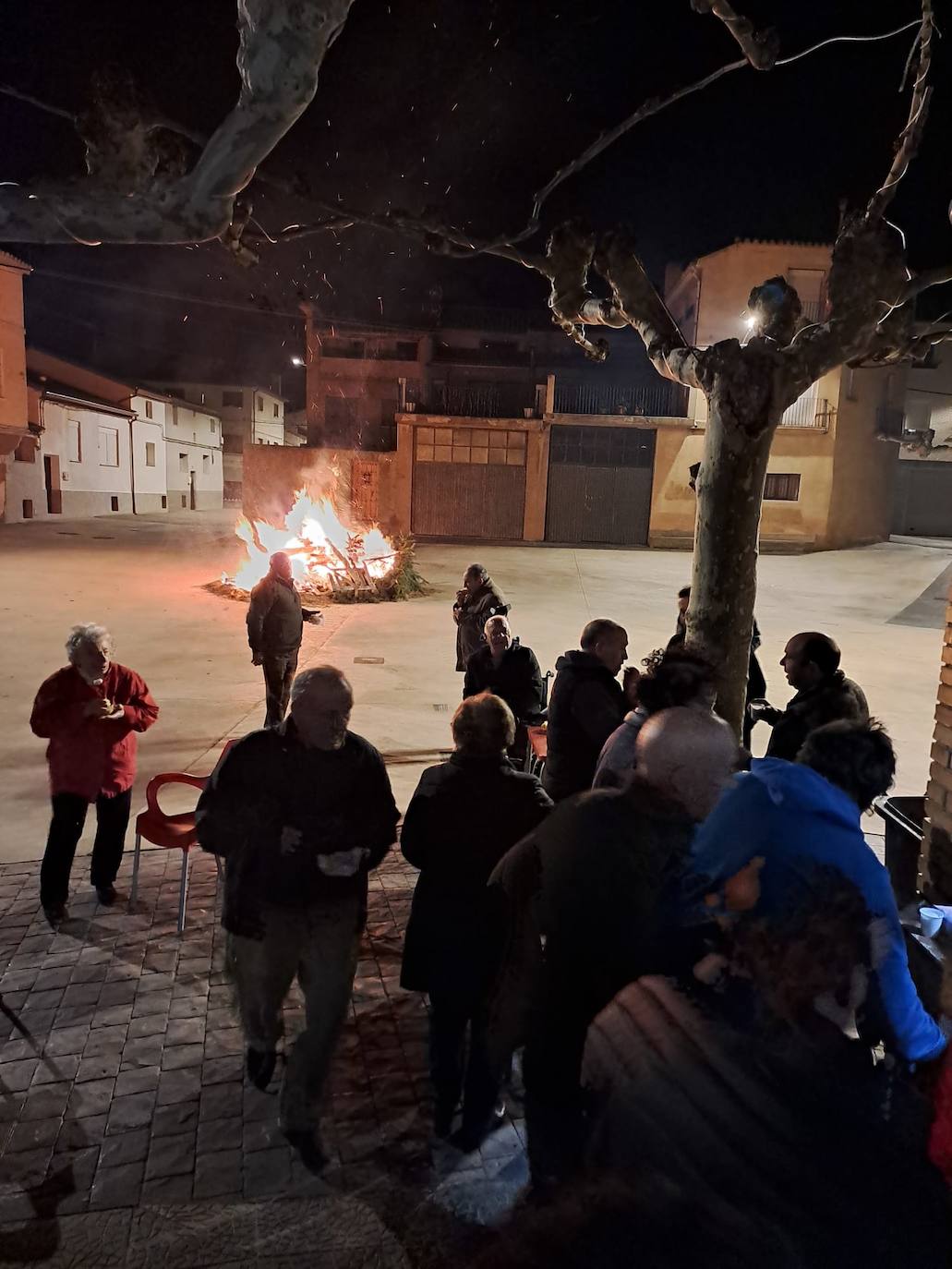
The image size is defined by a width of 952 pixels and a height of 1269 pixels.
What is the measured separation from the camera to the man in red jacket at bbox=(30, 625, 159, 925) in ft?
13.9

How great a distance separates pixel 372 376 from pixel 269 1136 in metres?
31.2

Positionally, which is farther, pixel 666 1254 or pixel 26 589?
pixel 26 589

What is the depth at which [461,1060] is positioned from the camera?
2.94 metres

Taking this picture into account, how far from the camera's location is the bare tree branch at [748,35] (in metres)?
3.60

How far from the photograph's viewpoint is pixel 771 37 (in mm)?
3824

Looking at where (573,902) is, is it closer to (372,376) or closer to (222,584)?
(222,584)

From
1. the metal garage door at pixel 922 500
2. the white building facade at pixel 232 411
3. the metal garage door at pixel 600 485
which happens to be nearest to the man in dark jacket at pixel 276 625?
the metal garage door at pixel 600 485

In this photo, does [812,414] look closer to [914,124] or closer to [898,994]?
[914,124]

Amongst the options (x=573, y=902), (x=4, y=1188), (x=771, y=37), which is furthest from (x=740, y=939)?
(x=771, y=37)

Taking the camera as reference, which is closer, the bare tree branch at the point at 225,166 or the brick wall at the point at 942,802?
the bare tree branch at the point at 225,166

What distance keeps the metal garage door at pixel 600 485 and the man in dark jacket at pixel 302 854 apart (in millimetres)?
27588

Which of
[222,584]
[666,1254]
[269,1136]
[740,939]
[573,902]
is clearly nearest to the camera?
[666,1254]

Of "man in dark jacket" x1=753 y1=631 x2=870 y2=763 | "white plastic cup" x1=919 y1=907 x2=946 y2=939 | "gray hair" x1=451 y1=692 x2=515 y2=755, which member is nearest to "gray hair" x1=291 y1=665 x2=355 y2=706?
"gray hair" x1=451 y1=692 x2=515 y2=755

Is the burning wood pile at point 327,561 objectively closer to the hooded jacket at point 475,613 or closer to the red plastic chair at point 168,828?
the hooded jacket at point 475,613
